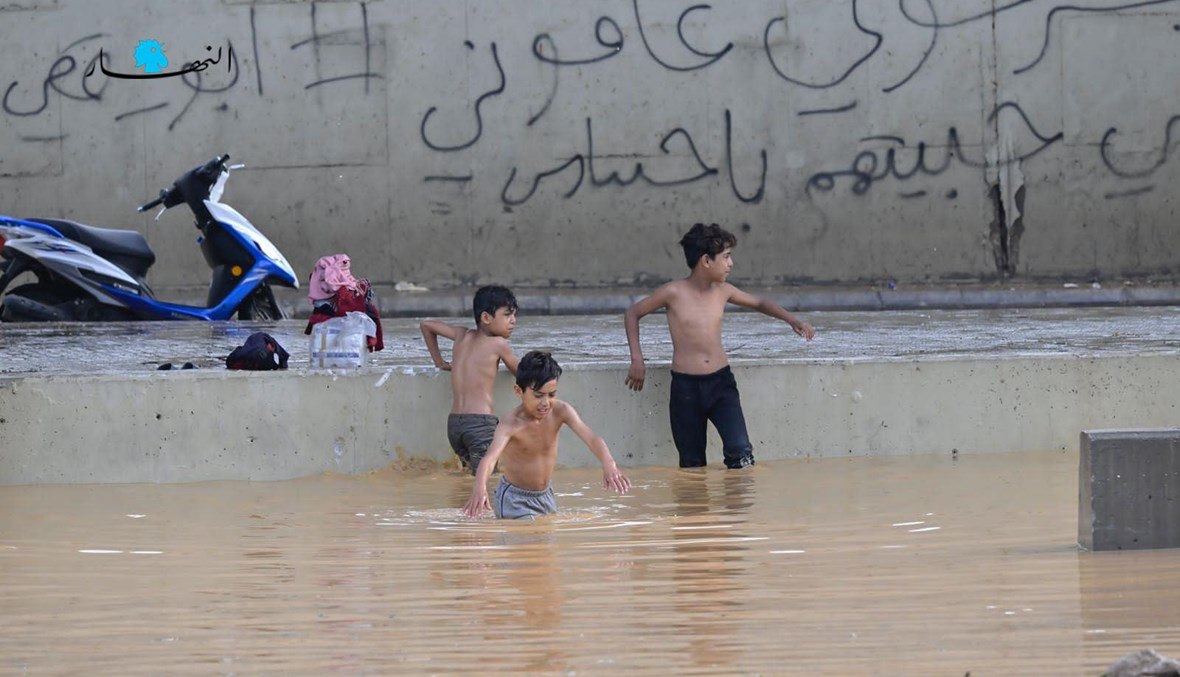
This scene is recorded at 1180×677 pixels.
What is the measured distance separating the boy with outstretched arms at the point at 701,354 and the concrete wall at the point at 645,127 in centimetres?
774

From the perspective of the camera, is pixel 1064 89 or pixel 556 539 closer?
pixel 556 539

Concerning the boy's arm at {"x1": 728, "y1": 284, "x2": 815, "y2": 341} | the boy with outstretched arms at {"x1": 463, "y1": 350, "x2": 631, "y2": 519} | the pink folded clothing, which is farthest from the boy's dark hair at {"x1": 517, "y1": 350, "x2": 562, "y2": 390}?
the boy's arm at {"x1": 728, "y1": 284, "x2": 815, "y2": 341}

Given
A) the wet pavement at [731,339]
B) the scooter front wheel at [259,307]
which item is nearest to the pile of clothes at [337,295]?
the wet pavement at [731,339]

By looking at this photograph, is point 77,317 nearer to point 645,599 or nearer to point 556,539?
point 556,539

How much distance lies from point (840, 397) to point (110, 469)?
145 inches

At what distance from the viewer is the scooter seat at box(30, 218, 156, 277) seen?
42.4ft

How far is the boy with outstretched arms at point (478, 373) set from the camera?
28.5 ft

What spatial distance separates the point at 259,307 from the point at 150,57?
5.00 metres

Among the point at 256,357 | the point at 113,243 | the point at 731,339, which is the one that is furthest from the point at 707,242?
the point at 113,243

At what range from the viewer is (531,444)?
25.6ft

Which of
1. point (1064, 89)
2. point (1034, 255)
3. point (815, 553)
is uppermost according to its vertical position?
point (1064, 89)

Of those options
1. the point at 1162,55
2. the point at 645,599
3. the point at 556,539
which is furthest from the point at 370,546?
the point at 1162,55

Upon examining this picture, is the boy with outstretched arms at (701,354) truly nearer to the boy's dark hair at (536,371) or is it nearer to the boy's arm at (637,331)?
the boy's arm at (637,331)

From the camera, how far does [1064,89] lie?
17.3 m
